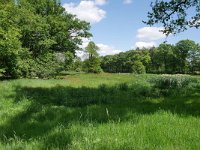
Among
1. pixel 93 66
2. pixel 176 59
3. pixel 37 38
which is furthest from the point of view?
pixel 176 59

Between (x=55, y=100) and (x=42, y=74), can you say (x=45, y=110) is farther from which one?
(x=42, y=74)

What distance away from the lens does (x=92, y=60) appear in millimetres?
96125

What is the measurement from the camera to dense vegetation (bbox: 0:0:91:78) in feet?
117

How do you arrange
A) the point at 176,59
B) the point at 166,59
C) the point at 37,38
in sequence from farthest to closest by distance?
the point at 166,59 < the point at 176,59 < the point at 37,38

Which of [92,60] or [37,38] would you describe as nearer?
[37,38]


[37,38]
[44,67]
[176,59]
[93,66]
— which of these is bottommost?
[93,66]

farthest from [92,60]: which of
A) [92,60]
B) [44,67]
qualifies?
Answer: [44,67]

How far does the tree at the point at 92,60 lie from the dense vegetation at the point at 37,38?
30044mm

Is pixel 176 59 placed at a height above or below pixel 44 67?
above

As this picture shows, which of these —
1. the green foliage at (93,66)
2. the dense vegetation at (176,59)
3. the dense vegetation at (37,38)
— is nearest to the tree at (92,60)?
the green foliage at (93,66)

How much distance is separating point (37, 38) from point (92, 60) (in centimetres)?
4697

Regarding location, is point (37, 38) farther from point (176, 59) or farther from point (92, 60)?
point (176, 59)

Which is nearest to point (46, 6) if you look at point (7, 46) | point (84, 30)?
point (84, 30)

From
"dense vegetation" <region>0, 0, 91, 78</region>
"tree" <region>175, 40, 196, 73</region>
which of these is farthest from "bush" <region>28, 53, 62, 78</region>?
"tree" <region>175, 40, 196, 73</region>
